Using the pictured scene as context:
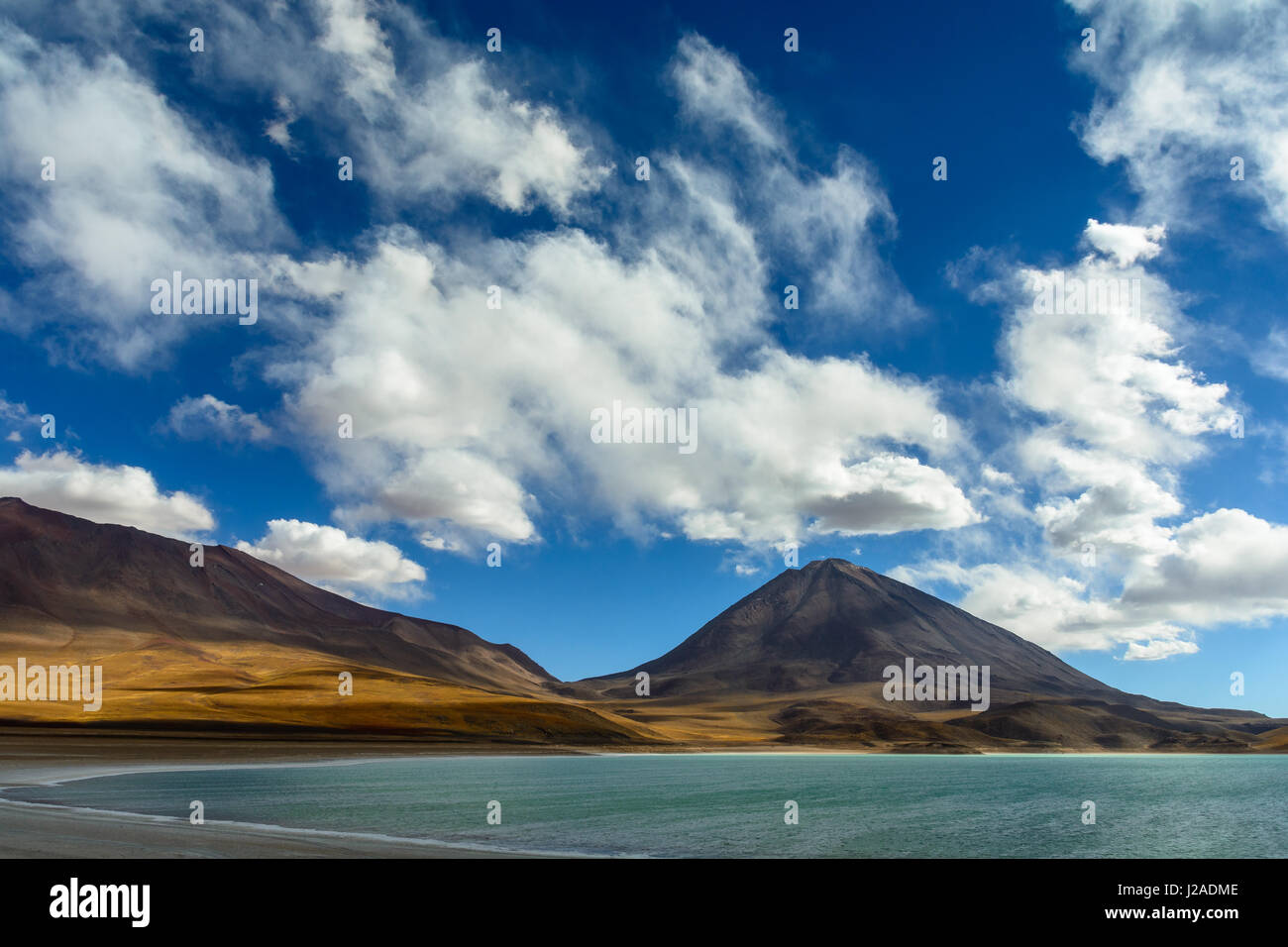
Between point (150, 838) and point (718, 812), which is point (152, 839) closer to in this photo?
point (150, 838)

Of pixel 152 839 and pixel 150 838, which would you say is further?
pixel 150 838

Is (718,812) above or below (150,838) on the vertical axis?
below

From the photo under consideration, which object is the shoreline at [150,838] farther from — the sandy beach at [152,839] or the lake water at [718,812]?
the lake water at [718,812]

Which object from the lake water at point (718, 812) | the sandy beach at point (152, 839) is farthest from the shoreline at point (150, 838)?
the lake water at point (718, 812)

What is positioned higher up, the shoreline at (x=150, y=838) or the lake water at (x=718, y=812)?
the shoreline at (x=150, y=838)

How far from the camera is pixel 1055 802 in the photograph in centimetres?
7406

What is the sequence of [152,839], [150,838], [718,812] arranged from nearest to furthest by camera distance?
[152,839] → [150,838] → [718,812]

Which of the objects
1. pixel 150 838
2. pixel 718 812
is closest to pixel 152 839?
pixel 150 838

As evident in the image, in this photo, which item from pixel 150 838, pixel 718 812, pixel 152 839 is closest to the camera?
pixel 152 839

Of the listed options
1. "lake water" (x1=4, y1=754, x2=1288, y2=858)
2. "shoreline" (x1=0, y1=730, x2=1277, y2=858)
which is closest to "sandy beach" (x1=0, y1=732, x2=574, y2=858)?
"shoreline" (x1=0, y1=730, x2=1277, y2=858)

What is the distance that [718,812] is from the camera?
57.7 m

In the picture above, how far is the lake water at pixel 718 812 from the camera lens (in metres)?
42.4
